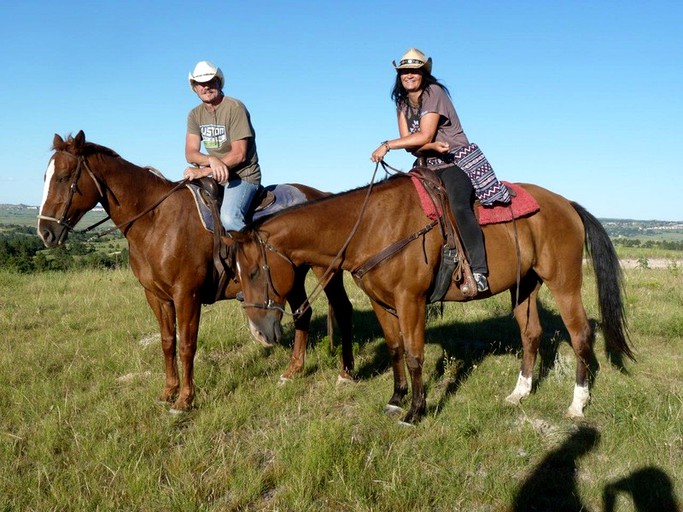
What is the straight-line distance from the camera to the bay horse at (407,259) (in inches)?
181

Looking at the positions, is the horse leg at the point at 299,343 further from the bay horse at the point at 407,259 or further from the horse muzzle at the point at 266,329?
the horse muzzle at the point at 266,329

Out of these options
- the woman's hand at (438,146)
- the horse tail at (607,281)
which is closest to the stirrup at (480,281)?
the woman's hand at (438,146)

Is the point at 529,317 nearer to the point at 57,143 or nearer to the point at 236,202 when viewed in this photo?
the point at 236,202

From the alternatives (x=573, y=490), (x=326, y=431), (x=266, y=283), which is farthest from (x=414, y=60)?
(x=573, y=490)

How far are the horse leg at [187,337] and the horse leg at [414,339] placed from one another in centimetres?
210

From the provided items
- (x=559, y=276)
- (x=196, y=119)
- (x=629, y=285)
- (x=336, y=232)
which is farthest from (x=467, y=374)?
(x=629, y=285)

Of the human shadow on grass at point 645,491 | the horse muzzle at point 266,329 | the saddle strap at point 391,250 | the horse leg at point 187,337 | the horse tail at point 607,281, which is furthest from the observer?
the horse tail at point 607,281

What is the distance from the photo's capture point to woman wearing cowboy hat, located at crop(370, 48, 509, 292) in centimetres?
492

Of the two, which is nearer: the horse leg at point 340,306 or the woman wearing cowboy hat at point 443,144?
the woman wearing cowboy hat at point 443,144

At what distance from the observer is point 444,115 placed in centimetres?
496

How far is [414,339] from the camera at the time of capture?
16.0ft

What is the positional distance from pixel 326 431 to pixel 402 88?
3.39 m

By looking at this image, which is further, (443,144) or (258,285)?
(443,144)

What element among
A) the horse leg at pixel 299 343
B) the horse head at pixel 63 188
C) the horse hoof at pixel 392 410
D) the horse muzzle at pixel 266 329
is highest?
the horse head at pixel 63 188
